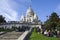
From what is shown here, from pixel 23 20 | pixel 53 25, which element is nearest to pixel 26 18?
pixel 23 20

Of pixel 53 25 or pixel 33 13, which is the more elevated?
pixel 33 13

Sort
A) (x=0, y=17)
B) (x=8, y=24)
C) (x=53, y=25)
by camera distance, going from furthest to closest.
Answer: (x=8, y=24), (x=0, y=17), (x=53, y=25)

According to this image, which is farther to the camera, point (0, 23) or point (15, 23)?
point (15, 23)

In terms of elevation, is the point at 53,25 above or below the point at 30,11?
below

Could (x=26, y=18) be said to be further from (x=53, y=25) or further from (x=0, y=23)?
(x=53, y=25)

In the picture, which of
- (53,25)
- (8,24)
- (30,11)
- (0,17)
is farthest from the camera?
(30,11)

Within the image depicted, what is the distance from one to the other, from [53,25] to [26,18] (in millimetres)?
83214

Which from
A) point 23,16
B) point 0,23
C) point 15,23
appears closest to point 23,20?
point 23,16

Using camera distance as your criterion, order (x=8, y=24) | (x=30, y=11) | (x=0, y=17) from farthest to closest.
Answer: (x=30, y=11) → (x=8, y=24) → (x=0, y=17)

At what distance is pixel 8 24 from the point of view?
130m

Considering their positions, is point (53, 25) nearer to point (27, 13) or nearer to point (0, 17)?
point (0, 17)

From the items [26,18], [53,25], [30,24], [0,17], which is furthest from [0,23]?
[53,25]

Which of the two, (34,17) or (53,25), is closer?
(53,25)

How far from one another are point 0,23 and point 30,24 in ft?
60.8
